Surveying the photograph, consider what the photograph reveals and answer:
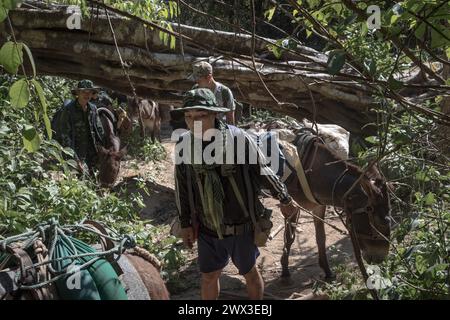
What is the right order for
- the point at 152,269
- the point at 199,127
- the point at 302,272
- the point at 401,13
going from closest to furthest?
the point at 401,13
the point at 152,269
the point at 199,127
the point at 302,272

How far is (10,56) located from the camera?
6.87 feet

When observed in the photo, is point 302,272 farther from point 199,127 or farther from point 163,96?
point 199,127

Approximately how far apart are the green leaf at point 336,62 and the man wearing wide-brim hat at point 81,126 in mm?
5365

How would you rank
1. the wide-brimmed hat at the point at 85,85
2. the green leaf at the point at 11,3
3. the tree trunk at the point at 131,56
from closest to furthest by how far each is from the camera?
the green leaf at the point at 11,3 → the tree trunk at the point at 131,56 → the wide-brimmed hat at the point at 85,85

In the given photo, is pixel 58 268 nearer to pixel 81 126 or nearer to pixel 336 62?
pixel 336 62

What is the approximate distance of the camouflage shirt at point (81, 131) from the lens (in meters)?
7.76

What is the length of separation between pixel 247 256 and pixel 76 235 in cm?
132

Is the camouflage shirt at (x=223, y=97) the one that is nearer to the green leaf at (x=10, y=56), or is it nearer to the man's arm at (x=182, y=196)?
the man's arm at (x=182, y=196)

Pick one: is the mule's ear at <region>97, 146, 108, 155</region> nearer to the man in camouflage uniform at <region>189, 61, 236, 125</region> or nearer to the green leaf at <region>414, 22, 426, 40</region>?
the man in camouflage uniform at <region>189, 61, 236, 125</region>

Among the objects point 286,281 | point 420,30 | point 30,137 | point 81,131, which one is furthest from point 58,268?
point 81,131

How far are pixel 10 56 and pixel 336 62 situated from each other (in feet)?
4.17

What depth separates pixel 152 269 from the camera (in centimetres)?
369

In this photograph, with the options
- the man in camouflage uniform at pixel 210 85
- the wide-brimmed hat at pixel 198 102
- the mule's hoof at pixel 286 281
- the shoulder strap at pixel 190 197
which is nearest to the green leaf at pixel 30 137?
the wide-brimmed hat at pixel 198 102
